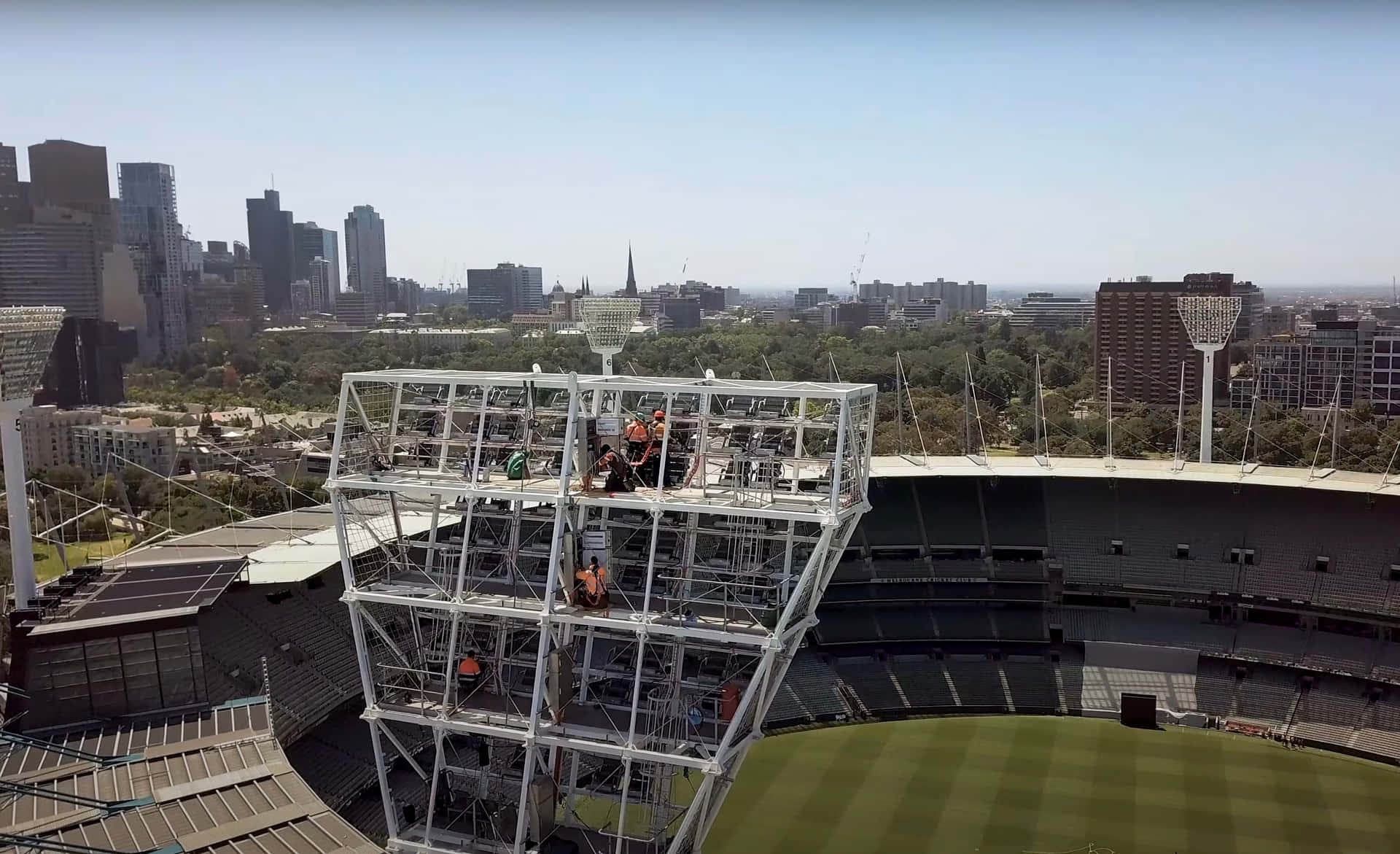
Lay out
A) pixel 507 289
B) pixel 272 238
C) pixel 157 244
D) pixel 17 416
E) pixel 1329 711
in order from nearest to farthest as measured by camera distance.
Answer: pixel 17 416, pixel 1329 711, pixel 157 244, pixel 272 238, pixel 507 289

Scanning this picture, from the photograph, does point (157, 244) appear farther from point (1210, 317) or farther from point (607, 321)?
point (1210, 317)

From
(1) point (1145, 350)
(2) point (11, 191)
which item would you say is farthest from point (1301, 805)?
(2) point (11, 191)

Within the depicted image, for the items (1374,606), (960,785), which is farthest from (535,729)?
(1374,606)

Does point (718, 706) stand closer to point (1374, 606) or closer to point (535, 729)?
point (535, 729)

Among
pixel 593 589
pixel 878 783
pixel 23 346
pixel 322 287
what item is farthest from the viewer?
pixel 322 287

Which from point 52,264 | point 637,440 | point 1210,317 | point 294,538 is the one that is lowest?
point 294,538

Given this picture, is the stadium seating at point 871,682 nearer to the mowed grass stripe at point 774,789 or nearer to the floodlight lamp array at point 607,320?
the mowed grass stripe at point 774,789

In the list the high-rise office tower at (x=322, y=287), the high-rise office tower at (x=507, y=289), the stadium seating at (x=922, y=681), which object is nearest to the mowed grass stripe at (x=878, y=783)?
the stadium seating at (x=922, y=681)
